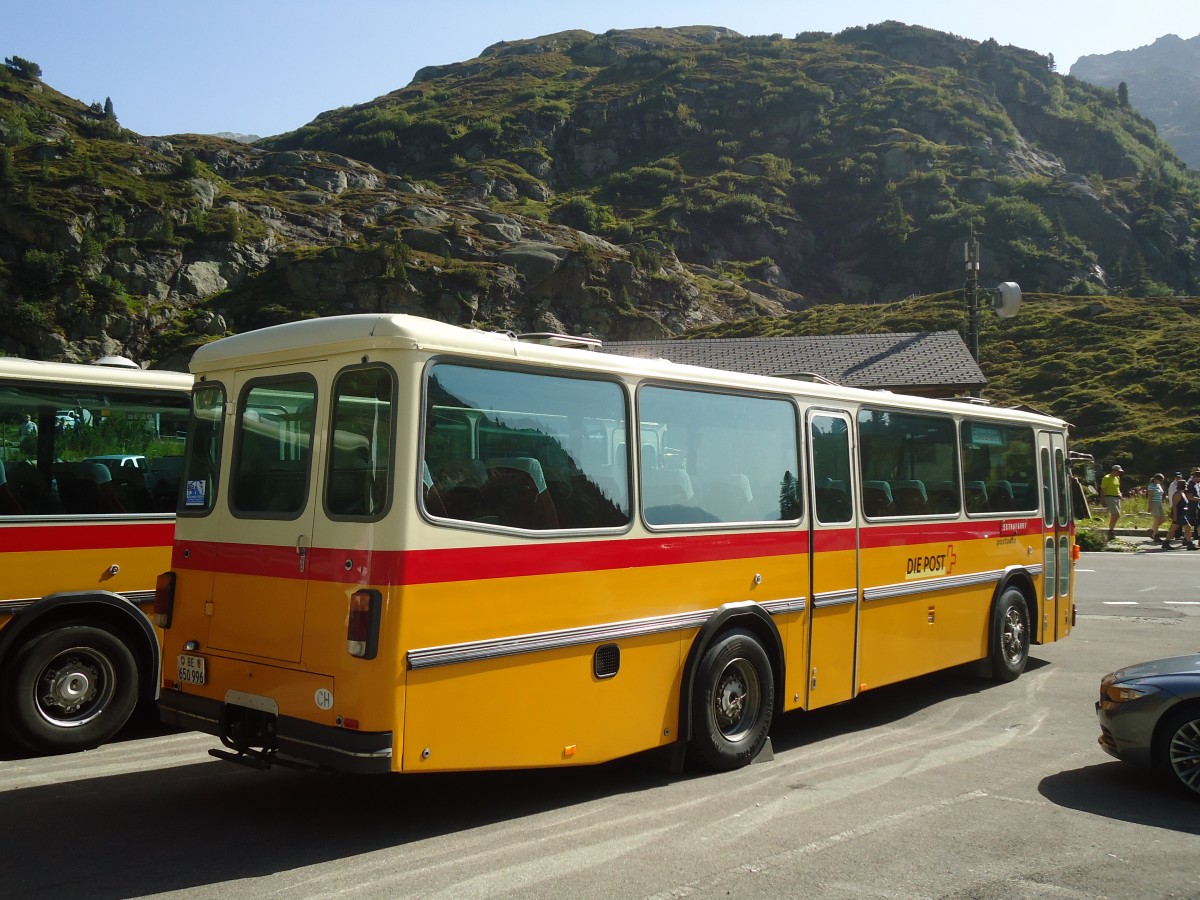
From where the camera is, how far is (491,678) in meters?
5.69

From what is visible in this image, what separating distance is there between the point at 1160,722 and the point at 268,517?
544 cm

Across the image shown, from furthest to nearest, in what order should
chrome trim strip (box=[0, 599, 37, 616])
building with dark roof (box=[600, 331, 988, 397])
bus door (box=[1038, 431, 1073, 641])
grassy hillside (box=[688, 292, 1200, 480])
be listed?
grassy hillside (box=[688, 292, 1200, 480]), building with dark roof (box=[600, 331, 988, 397]), bus door (box=[1038, 431, 1073, 641]), chrome trim strip (box=[0, 599, 37, 616])

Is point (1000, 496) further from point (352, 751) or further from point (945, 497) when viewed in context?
point (352, 751)

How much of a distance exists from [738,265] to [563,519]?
147m

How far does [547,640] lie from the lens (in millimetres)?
5996

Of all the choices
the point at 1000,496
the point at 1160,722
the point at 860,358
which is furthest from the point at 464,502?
the point at 860,358

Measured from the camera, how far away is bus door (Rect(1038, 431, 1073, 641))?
453 inches

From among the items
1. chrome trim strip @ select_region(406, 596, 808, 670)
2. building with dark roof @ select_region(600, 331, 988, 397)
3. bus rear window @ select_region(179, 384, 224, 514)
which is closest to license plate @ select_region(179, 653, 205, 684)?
bus rear window @ select_region(179, 384, 224, 514)

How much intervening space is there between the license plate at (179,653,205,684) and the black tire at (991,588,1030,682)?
737 cm

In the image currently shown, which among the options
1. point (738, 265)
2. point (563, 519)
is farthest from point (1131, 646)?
point (738, 265)

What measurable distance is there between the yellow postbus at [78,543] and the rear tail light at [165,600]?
165 cm

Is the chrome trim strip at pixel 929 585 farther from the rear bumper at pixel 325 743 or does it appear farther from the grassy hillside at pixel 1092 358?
the grassy hillside at pixel 1092 358

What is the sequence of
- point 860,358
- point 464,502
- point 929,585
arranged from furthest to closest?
point 860,358 < point 929,585 < point 464,502

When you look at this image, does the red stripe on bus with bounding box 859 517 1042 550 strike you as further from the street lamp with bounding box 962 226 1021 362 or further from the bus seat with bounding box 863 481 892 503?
the street lamp with bounding box 962 226 1021 362
